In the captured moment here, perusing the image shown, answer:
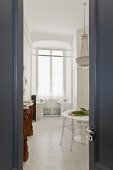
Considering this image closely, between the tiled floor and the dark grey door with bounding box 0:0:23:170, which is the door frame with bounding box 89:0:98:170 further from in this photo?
the tiled floor

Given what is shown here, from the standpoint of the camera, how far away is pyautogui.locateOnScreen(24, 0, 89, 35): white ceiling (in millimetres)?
6207

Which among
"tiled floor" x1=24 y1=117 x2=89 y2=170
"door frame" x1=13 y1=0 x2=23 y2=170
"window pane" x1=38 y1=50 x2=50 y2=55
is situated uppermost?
"window pane" x1=38 y1=50 x2=50 y2=55

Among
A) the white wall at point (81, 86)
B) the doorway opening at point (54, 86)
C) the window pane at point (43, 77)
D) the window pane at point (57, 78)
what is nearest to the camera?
the doorway opening at point (54, 86)

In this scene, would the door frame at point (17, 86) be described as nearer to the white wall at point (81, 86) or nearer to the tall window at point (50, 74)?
the white wall at point (81, 86)

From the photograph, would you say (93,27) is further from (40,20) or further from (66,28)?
(66,28)

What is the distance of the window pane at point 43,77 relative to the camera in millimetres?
10527

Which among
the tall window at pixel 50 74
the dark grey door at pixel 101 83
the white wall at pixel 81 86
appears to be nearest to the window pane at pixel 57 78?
the tall window at pixel 50 74

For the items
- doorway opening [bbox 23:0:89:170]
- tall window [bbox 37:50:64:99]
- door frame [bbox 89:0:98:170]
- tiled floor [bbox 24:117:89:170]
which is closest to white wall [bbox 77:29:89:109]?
doorway opening [bbox 23:0:89:170]

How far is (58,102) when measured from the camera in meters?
10.5

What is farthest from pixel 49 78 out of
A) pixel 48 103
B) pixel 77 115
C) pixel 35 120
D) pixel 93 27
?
pixel 93 27

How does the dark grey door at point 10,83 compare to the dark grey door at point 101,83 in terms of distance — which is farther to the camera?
the dark grey door at point 101,83

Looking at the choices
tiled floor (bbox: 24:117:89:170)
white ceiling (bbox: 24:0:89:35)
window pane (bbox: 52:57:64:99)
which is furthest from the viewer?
window pane (bbox: 52:57:64:99)

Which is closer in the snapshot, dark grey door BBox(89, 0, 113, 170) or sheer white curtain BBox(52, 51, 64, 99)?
dark grey door BBox(89, 0, 113, 170)

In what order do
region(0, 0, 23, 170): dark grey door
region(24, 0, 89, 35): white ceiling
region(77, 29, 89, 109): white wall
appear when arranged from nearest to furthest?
region(0, 0, 23, 170): dark grey door < region(24, 0, 89, 35): white ceiling < region(77, 29, 89, 109): white wall
